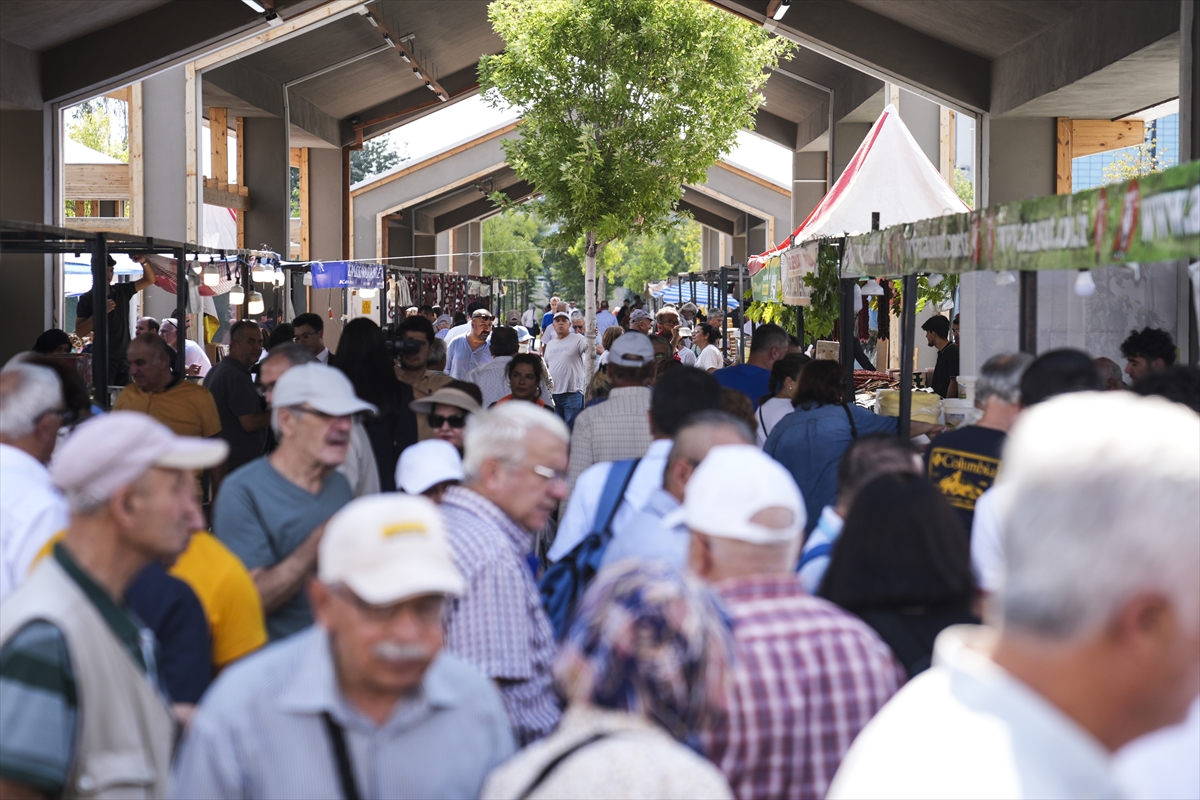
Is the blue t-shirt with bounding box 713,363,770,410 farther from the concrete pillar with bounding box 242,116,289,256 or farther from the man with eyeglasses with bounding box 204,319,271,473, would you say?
the concrete pillar with bounding box 242,116,289,256

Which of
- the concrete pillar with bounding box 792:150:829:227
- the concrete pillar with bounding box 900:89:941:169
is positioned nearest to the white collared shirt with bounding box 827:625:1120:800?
the concrete pillar with bounding box 900:89:941:169

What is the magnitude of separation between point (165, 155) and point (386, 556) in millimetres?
17153

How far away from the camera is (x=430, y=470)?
4270 mm

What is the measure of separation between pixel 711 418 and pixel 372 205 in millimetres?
33624

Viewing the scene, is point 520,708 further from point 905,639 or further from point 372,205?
point 372,205

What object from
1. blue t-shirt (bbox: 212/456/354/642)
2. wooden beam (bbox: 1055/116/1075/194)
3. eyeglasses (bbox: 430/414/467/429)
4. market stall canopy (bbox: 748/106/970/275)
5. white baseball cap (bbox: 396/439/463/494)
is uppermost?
wooden beam (bbox: 1055/116/1075/194)

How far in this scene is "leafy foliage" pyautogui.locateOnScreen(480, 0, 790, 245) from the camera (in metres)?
17.5

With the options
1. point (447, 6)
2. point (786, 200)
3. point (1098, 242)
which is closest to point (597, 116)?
point (447, 6)

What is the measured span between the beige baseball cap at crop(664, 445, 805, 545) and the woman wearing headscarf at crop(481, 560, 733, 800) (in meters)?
0.75

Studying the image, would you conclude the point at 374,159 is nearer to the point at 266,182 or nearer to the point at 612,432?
the point at 266,182

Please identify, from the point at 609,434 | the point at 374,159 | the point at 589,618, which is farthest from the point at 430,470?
the point at 374,159

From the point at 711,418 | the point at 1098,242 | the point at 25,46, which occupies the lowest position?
the point at 711,418

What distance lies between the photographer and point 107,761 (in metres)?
2.34

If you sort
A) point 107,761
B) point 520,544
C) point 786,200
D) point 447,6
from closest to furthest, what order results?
1. point 107,761
2. point 520,544
3. point 447,6
4. point 786,200
